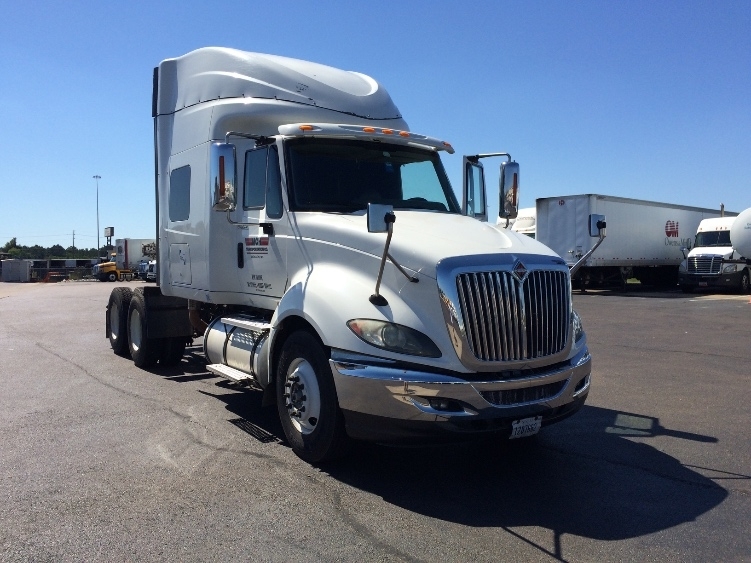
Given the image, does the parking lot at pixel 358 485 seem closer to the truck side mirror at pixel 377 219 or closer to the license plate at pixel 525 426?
the license plate at pixel 525 426

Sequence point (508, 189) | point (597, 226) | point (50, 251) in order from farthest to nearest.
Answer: point (50, 251)
point (508, 189)
point (597, 226)

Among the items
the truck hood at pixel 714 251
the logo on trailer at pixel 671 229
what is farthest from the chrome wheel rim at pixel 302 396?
the logo on trailer at pixel 671 229

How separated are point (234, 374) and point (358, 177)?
227 centimetres

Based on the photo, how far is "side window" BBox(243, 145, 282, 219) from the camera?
6730 millimetres

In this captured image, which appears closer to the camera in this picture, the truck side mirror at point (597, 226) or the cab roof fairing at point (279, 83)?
the truck side mirror at point (597, 226)

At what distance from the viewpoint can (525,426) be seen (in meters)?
5.11

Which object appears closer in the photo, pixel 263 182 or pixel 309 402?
pixel 309 402

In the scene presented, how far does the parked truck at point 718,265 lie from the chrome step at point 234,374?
25343 mm

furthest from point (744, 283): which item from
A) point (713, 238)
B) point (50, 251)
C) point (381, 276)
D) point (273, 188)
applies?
point (50, 251)

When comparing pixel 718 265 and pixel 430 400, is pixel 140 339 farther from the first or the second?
pixel 718 265

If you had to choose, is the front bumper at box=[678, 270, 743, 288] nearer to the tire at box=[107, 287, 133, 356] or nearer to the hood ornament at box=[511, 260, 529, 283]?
the tire at box=[107, 287, 133, 356]

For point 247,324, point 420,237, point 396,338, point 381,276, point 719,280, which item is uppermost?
point 420,237

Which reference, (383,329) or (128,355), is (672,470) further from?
(128,355)

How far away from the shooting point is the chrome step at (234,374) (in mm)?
6836
